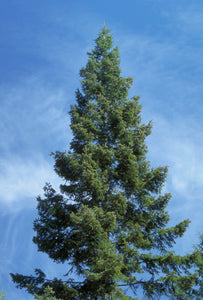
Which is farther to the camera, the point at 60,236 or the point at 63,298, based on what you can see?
the point at 60,236

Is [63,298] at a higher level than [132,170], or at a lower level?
lower

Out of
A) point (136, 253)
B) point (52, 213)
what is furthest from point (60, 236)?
point (136, 253)

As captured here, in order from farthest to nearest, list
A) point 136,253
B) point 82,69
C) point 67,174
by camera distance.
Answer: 1. point 82,69
2. point 67,174
3. point 136,253

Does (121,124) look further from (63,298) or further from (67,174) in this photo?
(63,298)

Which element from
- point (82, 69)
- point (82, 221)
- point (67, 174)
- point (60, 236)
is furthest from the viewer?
point (82, 69)

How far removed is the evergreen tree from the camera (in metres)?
11.4

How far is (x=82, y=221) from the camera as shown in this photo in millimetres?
11227

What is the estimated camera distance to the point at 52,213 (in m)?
13.3

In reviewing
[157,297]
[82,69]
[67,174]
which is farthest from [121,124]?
[157,297]

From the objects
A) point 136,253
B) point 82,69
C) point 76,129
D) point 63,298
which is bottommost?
point 63,298

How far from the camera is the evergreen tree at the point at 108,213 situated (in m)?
11.4

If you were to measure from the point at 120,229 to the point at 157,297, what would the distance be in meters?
2.95

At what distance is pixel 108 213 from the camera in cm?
1150

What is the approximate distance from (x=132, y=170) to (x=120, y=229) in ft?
8.38
